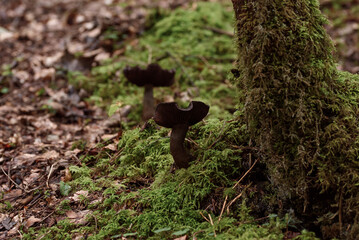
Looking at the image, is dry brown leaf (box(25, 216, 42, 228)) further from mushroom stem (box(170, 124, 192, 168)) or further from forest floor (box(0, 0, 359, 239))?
mushroom stem (box(170, 124, 192, 168))

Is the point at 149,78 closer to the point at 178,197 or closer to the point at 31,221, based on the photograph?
the point at 178,197

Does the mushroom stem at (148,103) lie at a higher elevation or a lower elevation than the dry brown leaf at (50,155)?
higher

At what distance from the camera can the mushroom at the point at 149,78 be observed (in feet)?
14.7

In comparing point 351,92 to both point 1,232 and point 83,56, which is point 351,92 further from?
point 83,56

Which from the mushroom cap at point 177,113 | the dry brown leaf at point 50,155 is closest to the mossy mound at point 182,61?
the dry brown leaf at point 50,155

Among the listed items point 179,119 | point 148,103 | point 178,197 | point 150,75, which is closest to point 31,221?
point 178,197

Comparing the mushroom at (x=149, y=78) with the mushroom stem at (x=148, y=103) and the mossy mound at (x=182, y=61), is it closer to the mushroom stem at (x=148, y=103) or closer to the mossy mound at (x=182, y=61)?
the mushroom stem at (x=148, y=103)

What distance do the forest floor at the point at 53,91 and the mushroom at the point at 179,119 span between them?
0.95 meters

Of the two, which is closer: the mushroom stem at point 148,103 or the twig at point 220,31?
the mushroom stem at point 148,103

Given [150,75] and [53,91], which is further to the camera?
[53,91]

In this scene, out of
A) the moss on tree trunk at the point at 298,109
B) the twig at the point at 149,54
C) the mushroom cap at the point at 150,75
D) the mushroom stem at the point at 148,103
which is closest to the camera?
the moss on tree trunk at the point at 298,109

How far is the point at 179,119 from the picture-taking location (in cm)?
261

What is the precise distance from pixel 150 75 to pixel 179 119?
2.12 meters

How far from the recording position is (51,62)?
679 centimetres
